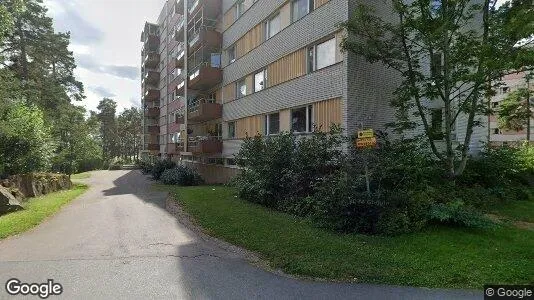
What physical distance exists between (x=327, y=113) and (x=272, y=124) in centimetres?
494

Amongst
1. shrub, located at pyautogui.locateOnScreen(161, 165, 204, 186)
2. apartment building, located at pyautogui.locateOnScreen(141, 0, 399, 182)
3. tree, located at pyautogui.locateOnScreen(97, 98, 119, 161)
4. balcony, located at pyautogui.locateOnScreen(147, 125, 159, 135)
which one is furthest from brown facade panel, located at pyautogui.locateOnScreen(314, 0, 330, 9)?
tree, located at pyautogui.locateOnScreen(97, 98, 119, 161)

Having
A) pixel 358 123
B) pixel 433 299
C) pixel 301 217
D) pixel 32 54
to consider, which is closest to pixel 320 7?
pixel 358 123

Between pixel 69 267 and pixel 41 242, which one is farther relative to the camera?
pixel 41 242

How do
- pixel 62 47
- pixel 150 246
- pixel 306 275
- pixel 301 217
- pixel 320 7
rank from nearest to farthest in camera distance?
pixel 306 275 < pixel 150 246 < pixel 301 217 < pixel 320 7 < pixel 62 47

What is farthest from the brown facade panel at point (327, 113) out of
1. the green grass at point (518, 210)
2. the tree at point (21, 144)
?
the tree at point (21, 144)

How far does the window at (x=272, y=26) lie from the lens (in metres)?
18.7

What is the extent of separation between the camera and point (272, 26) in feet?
63.0

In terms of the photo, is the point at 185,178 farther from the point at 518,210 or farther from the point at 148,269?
the point at 518,210

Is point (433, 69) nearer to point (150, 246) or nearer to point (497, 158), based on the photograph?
point (497, 158)

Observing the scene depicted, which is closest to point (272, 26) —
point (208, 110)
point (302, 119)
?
point (302, 119)

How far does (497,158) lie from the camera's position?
556 inches

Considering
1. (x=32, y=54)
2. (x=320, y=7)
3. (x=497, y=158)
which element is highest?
(x=32, y=54)

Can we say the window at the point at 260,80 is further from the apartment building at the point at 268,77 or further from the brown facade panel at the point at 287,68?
the brown facade panel at the point at 287,68

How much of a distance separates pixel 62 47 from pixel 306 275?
36.9 meters
